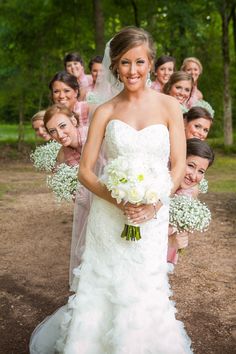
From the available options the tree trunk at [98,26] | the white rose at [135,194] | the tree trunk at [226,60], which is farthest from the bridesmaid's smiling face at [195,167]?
the tree trunk at [226,60]

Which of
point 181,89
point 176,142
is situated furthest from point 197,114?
point 176,142

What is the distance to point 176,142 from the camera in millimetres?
3578

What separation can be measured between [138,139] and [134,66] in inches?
19.5

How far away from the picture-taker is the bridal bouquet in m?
3.18

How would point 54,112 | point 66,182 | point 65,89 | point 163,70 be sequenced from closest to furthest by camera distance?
point 54,112 → point 66,182 → point 65,89 → point 163,70

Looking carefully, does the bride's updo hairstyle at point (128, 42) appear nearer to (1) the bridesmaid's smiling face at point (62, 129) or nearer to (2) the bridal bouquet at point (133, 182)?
(2) the bridal bouquet at point (133, 182)

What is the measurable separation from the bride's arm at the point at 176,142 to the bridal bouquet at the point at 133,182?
314 millimetres

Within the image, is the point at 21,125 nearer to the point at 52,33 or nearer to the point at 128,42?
the point at 52,33

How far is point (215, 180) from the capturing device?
41.6 ft

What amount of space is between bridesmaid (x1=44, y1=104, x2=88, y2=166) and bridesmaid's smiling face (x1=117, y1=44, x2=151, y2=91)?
5.37 ft

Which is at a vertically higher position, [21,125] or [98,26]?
Answer: [98,26]

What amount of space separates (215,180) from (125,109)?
9430 mm

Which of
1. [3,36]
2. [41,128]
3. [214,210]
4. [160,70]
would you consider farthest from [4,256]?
[3,36]

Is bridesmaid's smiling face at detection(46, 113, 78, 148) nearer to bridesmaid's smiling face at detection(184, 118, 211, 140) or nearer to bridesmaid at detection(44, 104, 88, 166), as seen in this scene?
bridesmaid at detection(44, 104, 88, 166)
